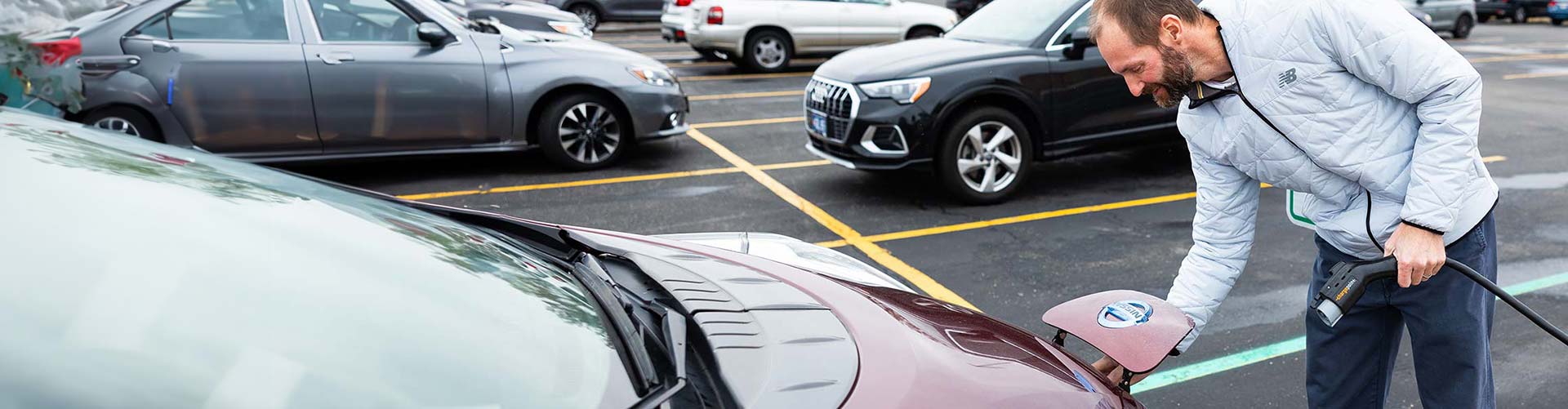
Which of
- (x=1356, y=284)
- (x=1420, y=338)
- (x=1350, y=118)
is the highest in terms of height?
(x=1350, y=118)

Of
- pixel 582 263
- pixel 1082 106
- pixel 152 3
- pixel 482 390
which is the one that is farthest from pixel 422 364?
pixel 152 3

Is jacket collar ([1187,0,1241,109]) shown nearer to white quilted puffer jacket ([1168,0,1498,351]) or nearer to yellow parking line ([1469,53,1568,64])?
white quilted puffer jacket ([1168,0,1498,351])

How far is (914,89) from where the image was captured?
243 inches

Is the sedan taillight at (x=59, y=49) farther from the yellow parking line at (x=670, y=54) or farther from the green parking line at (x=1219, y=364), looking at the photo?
the yellow parking line at (x=670, y=54)

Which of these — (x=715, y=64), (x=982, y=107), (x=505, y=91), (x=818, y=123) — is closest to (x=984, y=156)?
(x=982, y=107)

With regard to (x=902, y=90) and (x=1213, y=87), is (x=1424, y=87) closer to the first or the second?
(x=1213, y=87)

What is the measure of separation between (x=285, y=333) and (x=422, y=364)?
18 centimetres

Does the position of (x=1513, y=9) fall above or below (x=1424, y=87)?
below

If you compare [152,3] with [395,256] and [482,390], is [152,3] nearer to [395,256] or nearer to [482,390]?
[395,256]

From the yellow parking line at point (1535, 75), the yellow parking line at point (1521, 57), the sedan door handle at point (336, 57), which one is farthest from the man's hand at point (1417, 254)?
the yellow parking line at point (1521, 57)

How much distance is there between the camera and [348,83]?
667cm

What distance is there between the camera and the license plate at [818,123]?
21.2 ft

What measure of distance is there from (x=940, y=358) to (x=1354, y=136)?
1002 millimetres

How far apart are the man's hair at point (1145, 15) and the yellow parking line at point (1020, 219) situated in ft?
11.0
